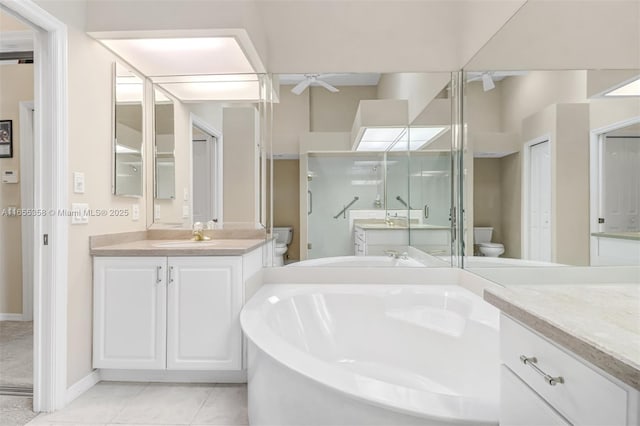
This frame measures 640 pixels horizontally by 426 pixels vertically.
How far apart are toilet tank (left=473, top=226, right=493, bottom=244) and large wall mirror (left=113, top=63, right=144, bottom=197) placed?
248 cm

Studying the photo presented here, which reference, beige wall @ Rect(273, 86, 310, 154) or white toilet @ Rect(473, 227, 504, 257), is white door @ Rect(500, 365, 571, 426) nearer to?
white toilet @ Rect(473, 227, 504, 257)

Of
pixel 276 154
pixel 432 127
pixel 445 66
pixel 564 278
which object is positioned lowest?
pixel 564 278

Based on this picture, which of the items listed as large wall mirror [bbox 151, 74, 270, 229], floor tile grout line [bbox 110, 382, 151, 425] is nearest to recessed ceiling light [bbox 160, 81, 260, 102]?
large wall mirror [bbox 151, 74, 270, 229]

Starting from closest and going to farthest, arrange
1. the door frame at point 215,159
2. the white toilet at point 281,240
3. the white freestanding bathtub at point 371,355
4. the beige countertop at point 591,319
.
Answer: the beige countertop at point 591,319 < the white freestanding bathtub at point 371,355 < the white toilet at point 281,240 < the door frame at point 215,159

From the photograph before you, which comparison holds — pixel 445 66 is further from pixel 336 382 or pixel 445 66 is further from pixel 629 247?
pixel 336 382

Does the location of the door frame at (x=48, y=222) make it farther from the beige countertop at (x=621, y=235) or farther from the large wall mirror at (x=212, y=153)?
the beige countertop at (x=621, y=235)

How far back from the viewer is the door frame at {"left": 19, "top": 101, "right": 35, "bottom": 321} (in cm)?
355

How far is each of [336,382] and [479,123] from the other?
1.89 metres

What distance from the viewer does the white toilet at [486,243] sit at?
7.38 ft

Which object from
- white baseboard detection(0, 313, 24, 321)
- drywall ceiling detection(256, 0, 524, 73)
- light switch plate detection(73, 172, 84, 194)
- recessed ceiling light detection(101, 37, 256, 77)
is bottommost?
white baseboard detection(0, 313, 24, 321)

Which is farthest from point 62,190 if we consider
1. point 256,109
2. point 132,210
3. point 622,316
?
point 622,316

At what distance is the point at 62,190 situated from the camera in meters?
2.03

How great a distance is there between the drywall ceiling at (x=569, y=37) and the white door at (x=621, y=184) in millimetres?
260

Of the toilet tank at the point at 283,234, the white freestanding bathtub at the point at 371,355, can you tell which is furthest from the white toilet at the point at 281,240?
the white freestanding bathtub at the point at 371,355
